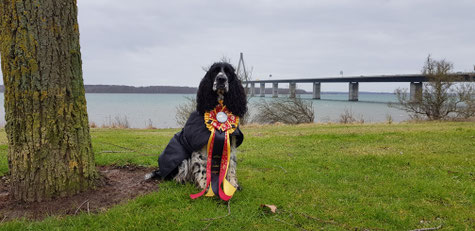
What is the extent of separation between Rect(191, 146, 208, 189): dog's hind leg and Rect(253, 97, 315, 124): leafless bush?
73.5 feet

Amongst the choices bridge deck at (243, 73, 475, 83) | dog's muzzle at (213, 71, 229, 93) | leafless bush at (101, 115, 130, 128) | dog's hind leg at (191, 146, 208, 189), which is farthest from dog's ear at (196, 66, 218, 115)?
bridge deck at (243, 73, 475, 83)

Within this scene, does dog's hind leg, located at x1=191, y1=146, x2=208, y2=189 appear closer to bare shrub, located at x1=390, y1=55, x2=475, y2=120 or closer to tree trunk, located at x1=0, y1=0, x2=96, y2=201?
tree trunk, located at x1=0, y1=0, x2=96, y2=201

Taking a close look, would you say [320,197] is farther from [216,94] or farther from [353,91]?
[353,91]

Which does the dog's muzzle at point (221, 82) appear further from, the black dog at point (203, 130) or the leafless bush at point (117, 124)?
the leafless bush at point (117, 124)

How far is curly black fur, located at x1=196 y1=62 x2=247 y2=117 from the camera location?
13.5 feet

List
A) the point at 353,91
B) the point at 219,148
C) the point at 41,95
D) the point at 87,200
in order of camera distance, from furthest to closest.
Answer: the point at 353,91 < the point at 219,148 < the point at 87,200 < the point at 41,95

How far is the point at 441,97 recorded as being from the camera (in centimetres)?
2250

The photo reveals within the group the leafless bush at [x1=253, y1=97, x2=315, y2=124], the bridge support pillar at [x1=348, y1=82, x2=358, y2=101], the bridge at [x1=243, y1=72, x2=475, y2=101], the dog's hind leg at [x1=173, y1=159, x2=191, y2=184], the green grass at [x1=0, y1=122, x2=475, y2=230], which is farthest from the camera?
the bridge support pillar at [x1=348, y1=82, x2=358, y2=101]

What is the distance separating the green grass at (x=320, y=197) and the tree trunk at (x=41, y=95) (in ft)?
2.02

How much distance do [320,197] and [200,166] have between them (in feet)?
5.58

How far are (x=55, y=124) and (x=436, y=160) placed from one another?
6.82 metres

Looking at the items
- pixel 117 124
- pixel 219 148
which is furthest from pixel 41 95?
pixel 117 124

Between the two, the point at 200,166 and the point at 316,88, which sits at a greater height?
the point at 316,88

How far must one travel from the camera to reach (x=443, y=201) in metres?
4.00
